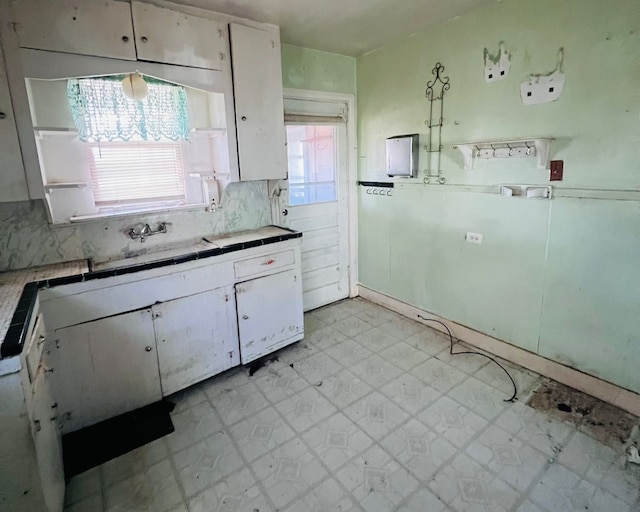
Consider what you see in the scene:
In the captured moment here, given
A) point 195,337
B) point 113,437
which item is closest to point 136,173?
point 195,337

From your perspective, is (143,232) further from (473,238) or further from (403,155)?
(473,238)

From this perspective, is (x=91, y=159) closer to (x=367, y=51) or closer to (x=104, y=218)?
(x=104, y=218)

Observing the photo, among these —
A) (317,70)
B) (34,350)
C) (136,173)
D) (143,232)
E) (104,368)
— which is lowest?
(104,368)

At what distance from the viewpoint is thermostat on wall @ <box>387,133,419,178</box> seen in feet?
10.0

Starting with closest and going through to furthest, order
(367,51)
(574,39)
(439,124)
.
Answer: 1. (574,39)
2. (439,124)
3. (367,51)

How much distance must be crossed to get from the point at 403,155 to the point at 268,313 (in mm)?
1748

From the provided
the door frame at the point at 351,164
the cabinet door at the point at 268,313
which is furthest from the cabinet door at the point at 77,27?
the cabinet door at the point at 268,313

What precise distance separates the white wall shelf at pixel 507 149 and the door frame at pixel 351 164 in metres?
1.17

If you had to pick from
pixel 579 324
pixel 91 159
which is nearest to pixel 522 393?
pixel 579 324

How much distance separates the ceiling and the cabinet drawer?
65.0 inches

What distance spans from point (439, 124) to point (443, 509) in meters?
2.56

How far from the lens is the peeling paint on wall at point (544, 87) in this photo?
218 cm

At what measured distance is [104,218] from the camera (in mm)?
2307

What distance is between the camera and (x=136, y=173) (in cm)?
252
